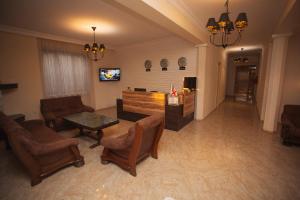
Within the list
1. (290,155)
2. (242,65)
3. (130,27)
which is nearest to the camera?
(290,155)

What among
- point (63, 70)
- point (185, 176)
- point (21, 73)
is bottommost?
point (185, 176)

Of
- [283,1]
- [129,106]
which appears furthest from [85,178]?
[283,1]

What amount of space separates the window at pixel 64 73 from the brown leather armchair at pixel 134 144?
3880mm

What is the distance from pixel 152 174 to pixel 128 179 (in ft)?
1.25

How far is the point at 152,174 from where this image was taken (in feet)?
8.00

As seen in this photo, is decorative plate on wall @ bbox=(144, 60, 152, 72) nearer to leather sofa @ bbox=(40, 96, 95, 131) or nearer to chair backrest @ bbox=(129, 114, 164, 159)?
leather sofa @ bbox=(40, 96, 95, 131)

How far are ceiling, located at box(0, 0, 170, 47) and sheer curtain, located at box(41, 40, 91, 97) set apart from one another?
644 mm

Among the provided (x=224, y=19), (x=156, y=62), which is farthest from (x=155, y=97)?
(x=224, y=19)

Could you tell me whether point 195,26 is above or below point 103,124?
above

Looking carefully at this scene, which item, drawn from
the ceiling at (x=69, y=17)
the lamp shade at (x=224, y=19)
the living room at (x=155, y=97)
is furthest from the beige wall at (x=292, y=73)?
the ceiling at (x=69, y=17)

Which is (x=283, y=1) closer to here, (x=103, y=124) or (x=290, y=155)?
(x=290, y=155)

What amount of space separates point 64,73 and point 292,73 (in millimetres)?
7302

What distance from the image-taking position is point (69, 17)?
3.53m

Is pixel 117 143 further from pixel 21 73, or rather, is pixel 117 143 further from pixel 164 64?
pixel 164 64
